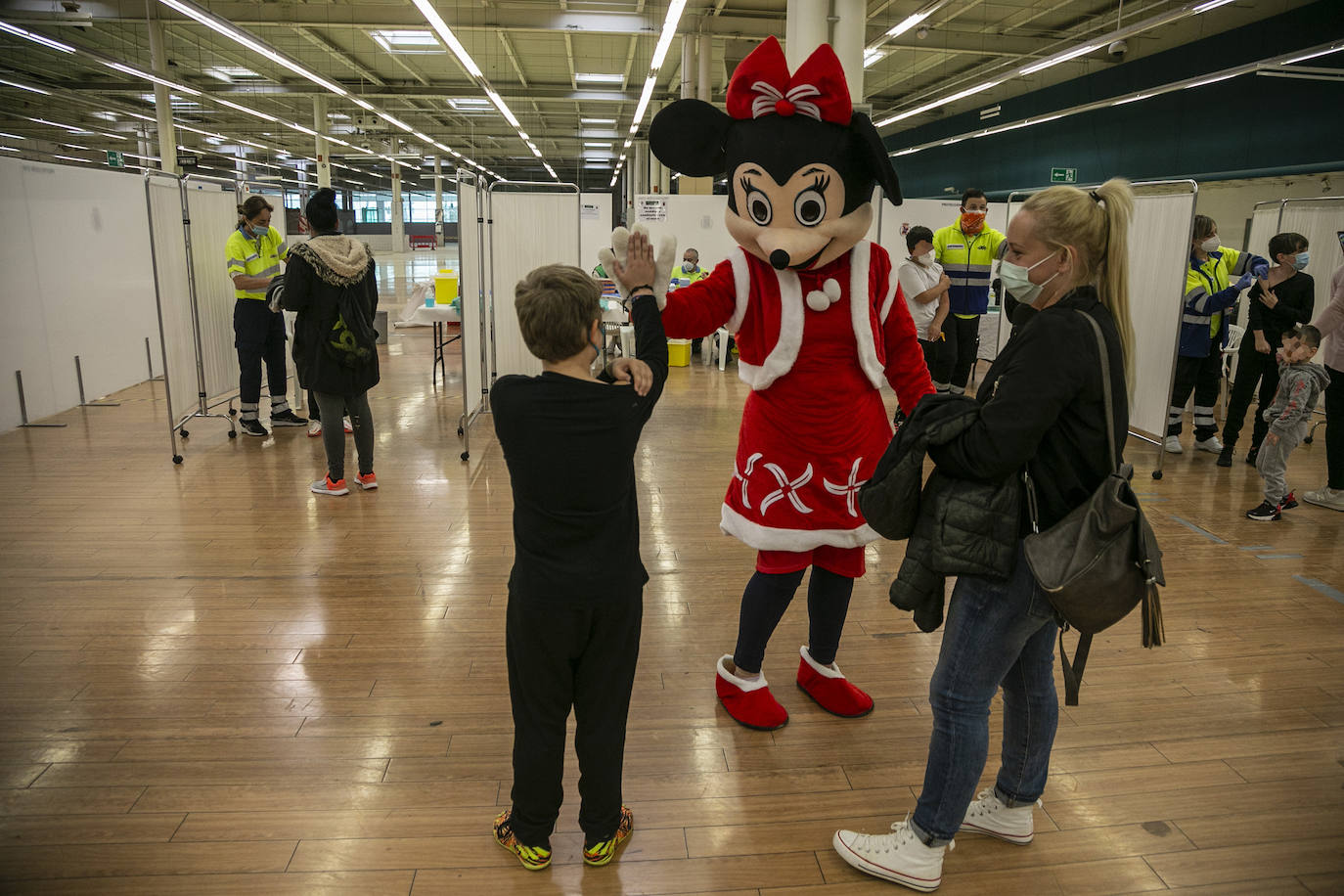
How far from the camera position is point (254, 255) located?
18.3 ft

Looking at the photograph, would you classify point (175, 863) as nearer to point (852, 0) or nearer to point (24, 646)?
point (24, 646)

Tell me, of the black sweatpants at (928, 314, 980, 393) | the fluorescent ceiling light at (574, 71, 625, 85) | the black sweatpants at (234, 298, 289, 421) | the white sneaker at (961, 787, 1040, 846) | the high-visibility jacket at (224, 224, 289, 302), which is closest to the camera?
the white sneaker at (961, 787, 1040, 846)

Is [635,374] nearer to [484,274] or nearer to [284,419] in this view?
[484,274]

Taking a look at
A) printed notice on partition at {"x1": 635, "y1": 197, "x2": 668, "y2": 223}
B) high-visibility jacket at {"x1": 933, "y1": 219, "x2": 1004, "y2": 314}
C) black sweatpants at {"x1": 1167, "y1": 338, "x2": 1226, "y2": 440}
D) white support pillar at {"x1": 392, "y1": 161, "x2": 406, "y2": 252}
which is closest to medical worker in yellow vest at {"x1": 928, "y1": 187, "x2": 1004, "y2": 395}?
high-visibility jacket at {"x1": 933, "y1": 219, "x2": 1004, "y2": 314}

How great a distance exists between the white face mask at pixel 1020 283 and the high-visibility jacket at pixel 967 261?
441cm

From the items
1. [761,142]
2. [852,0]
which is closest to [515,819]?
[761,142]

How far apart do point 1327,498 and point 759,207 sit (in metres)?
4.37

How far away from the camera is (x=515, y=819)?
1.86m

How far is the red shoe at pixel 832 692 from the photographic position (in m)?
2.55

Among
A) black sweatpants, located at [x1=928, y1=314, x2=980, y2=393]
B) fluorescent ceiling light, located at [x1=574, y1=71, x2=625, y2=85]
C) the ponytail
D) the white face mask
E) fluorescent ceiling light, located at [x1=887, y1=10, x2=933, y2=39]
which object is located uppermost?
fluorescent ceiling light, located at [x1=574, y1=71, x2=625, y2=85]

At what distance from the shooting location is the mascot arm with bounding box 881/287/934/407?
2363 millimetres

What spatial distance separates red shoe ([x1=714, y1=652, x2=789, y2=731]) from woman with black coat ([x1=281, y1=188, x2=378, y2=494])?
2.79 meters

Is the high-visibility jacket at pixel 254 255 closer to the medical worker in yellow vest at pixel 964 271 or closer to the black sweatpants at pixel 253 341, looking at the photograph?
the black sweatpants at pixel 253 341

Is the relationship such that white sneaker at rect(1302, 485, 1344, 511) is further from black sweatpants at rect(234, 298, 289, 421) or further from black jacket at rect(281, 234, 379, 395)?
black sweatpants at rect(234, 298, 289, 421)
